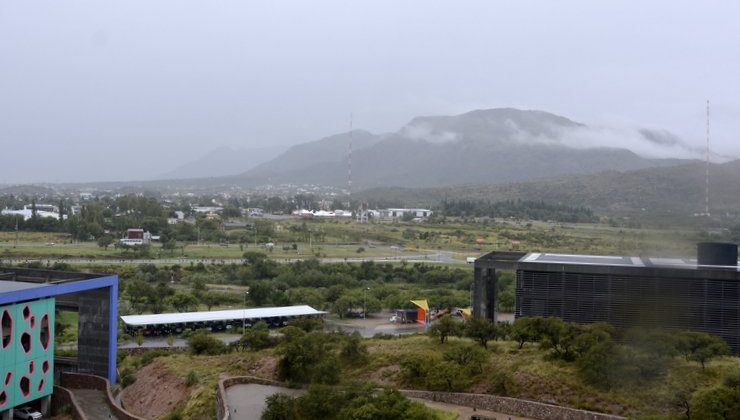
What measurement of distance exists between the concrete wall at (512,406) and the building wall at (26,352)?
41.1ft

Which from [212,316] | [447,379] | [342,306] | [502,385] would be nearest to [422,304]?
[342,306]

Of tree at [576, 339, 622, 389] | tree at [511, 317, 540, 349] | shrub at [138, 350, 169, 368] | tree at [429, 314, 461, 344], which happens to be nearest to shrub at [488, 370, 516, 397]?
tree at [576, 339, 622, 389]

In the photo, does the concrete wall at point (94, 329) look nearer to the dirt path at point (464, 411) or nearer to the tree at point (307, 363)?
the tree at point (307, 363)

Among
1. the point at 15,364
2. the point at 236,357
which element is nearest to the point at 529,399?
the point at 236,357

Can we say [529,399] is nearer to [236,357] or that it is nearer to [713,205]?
[713,205]

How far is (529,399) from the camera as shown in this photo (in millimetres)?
23750

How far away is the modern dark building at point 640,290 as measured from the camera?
26.9 metres

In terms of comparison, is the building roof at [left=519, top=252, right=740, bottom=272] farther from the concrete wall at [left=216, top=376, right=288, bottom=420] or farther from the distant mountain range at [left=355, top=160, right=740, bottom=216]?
the concrete wall at [left=216, top=376, right=288, bottom=420]

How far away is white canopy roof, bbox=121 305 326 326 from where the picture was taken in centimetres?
3725

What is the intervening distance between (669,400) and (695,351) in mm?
3072

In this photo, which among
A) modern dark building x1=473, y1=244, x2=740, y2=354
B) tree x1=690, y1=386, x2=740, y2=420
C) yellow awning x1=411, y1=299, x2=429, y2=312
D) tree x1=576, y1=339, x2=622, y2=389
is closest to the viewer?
tree x1=690, y1=386, x2=740, y2=420

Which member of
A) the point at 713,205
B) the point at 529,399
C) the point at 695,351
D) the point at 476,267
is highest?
the point at 713,205

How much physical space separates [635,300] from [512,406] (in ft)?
26.9

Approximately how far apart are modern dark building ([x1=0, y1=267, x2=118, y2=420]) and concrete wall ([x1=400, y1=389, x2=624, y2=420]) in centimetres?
1227
